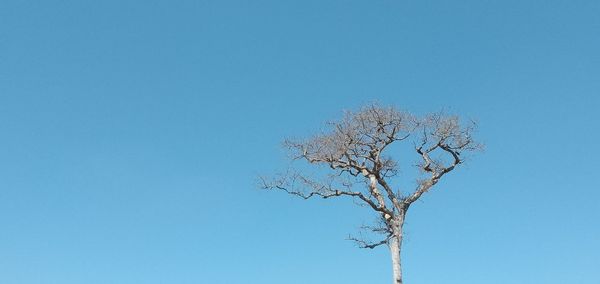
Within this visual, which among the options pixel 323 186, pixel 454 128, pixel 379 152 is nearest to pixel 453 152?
pixel 454 128

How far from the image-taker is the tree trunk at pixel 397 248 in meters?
27.5

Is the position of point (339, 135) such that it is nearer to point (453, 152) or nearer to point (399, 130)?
point (399, 130)

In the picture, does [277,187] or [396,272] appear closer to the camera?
[396,272]

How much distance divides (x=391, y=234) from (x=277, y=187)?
16.0 ft

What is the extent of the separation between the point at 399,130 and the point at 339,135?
2.22 m

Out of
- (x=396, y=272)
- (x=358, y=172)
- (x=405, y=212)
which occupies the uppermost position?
(x=358, y=172)

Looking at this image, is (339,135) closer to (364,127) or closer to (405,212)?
(364,127)

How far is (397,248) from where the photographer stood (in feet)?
92.2

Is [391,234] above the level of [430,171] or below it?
below

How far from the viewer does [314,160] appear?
30.8m

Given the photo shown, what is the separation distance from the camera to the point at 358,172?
1196 inches

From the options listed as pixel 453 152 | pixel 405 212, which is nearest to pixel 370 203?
pixel 405 212

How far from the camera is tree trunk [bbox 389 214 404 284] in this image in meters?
27.5

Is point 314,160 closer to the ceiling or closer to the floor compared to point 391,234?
closer to the ceiling
